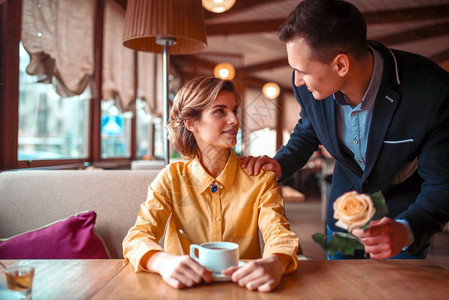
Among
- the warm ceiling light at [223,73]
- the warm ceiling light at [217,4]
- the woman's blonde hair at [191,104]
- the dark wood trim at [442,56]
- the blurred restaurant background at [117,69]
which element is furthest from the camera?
the dark wood trim at [442,56]

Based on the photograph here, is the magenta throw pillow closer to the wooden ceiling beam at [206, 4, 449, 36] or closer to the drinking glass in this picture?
the drinking glass

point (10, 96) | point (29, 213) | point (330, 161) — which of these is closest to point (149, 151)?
point (330, 161)

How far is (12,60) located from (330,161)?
528 centimetres

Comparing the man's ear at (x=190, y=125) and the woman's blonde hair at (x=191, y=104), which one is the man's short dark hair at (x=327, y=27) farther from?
the man's ear at (x=190, y=125)

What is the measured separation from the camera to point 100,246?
1604 millimetres

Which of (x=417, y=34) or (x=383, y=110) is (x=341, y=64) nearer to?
(x=383, y=110)

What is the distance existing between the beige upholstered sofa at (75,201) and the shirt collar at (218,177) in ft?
1.30

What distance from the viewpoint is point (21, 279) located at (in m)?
0.79

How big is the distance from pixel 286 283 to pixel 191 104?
0.71 m

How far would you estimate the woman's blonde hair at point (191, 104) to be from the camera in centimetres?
137

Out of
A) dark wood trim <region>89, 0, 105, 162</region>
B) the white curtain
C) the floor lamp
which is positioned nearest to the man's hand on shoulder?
the floor lamp

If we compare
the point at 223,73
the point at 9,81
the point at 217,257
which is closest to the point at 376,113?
the point at 217,257

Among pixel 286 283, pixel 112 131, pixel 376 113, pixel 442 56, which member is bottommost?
pixel 286 283

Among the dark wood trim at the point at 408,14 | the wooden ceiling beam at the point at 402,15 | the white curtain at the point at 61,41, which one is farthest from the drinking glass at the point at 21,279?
the dark wood trim at the point at 408,14
